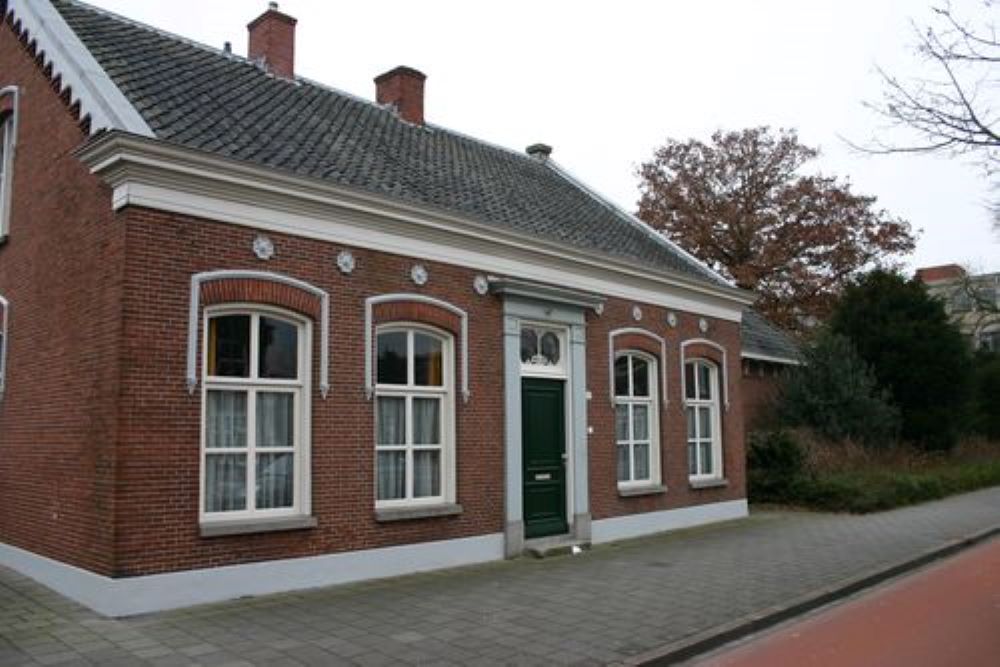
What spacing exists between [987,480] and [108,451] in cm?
2277

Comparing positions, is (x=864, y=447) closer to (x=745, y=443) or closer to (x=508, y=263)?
(x=745, y=443)

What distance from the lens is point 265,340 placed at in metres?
9.85

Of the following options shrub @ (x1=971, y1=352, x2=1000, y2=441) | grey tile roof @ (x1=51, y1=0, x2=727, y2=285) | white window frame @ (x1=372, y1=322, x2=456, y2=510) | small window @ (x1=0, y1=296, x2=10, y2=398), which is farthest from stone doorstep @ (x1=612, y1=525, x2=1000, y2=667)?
shrub @ (x1=971, y1=352, x2=1000, y2=441)

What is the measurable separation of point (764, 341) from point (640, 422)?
11.4 m

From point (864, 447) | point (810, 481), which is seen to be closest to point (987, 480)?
point (864, 447)

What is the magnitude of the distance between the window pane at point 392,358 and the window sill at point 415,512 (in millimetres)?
1604

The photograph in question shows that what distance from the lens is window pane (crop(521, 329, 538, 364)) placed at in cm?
1295

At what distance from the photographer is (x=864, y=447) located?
22.0 meters

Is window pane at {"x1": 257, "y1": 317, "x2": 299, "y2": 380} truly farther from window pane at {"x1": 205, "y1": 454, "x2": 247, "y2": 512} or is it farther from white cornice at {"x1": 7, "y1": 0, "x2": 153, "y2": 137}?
white cornice at {"x1": 7, "y1": 0, "x2": 153, "y2": 137}

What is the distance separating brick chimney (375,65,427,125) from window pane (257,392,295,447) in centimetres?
797

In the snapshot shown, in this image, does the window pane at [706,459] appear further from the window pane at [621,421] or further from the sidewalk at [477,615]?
the sidewalk at [477,615]

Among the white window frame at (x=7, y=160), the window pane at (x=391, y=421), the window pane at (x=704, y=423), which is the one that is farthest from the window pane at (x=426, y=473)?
the window pane at (x=704, y=423)

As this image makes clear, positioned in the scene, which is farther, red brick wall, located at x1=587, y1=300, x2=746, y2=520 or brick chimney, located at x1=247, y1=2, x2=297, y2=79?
brick chimney, located at x1=247, y1=2, x2=297, y2=79

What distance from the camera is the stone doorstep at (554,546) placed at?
40.3 feet
